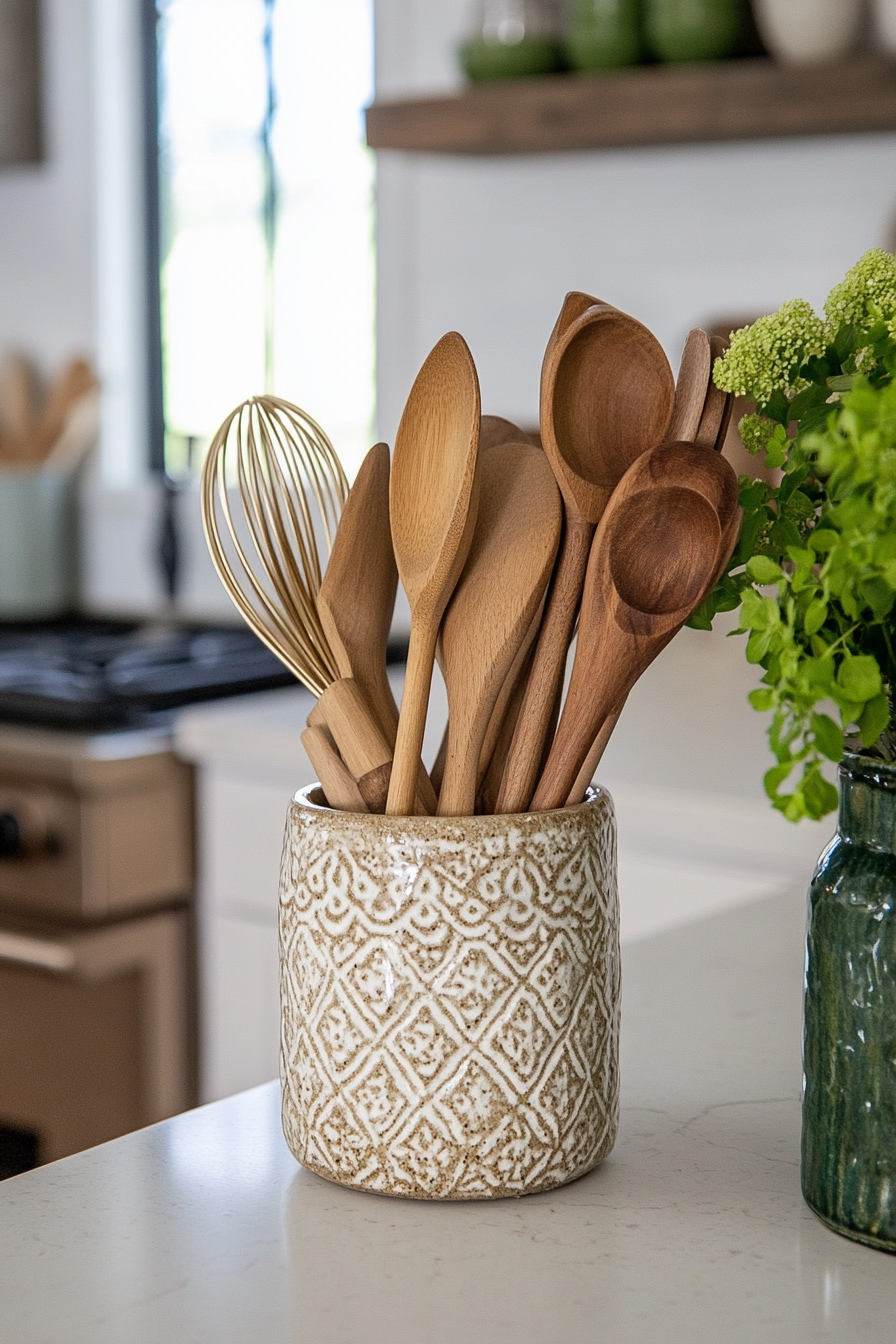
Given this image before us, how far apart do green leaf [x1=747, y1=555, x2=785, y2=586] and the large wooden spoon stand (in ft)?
0.31

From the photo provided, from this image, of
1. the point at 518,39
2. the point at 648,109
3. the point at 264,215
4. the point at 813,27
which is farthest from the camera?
the point at 264,215

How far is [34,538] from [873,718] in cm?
216

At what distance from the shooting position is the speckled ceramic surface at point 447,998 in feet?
1.80

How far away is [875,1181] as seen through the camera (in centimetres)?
52

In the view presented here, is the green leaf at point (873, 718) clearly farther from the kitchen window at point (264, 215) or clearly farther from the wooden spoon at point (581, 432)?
the kitchen window at point (264, 215)

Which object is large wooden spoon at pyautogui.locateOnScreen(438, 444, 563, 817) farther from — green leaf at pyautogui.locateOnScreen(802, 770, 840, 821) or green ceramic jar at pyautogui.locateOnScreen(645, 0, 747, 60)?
green ceramic jar at pyautogui.locateOnScreen(645, 0, 747, 60)

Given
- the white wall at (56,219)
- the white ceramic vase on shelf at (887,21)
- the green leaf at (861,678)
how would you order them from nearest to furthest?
the green leaf at (861,678) < the white ceramic vase on shelf at (887,21) < the white wall at (56,219)

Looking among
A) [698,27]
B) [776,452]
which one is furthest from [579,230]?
[776,452]

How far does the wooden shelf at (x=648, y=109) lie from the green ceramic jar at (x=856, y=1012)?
1.21 meters

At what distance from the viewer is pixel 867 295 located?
1.71 feet

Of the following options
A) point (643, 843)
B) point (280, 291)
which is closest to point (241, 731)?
point (643, 843)

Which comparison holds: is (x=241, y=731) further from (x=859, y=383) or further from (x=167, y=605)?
(x=859, y=383)

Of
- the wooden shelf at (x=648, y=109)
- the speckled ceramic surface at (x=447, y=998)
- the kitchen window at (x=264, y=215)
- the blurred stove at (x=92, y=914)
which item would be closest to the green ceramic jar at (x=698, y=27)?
the wooden shelf at (x=648, y=109)

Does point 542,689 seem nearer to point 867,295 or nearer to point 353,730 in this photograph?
point 353,730
